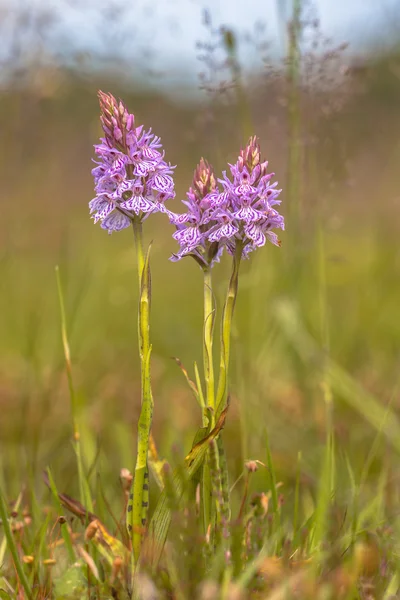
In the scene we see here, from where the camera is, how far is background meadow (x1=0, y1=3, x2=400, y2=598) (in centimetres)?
217

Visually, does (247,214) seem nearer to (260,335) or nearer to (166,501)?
(166,501)

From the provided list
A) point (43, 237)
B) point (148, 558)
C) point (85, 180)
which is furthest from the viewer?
point (85, 180)

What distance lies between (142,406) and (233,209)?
0.45m

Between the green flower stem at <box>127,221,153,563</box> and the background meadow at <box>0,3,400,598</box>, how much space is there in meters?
0.20

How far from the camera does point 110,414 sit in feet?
11.5

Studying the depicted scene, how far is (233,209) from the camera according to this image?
1.43 m

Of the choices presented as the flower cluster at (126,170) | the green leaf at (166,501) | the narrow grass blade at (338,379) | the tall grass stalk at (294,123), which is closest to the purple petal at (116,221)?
the flower cluster at (126,170)

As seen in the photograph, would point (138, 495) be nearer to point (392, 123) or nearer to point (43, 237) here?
point (392, 123)

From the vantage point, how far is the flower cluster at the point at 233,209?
1.39 metres

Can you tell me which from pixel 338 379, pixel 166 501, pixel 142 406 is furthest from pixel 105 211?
pixel 338 379

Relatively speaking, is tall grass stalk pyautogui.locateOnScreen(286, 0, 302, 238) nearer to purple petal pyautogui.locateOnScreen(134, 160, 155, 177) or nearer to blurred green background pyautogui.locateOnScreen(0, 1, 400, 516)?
blurred green background pyautogui.locateOnScreen(0, 1, 400, 516)

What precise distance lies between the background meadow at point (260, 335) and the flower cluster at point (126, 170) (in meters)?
0.26

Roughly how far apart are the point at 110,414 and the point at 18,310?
2.08 metres

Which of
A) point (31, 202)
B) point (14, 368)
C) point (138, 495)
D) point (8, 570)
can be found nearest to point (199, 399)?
point (138, 495)
